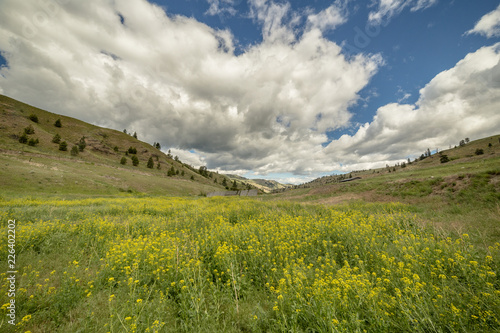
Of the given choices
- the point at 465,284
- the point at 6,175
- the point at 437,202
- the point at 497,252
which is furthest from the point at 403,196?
the point at 6,175

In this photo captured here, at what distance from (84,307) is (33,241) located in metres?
5.02

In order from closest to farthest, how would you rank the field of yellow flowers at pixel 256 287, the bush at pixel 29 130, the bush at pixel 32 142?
the field of yellow flowers at pixel 256 287 < the bush at pixel 32 142 < the bush at pixel 29 130

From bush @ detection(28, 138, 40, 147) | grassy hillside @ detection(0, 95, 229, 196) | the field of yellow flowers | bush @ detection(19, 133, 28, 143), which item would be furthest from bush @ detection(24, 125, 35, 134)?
the field of yellow flowers

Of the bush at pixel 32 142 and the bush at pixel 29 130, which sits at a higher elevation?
the bush at pixel 29 130

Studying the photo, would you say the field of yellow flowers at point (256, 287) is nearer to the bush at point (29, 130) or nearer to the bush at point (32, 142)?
the bush at point (32, 142)

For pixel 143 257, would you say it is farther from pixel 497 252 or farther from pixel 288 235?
pixel 497 252

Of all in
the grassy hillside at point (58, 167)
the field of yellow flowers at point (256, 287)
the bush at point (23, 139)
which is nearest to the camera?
the field of yellow flowers at point (256, 287)

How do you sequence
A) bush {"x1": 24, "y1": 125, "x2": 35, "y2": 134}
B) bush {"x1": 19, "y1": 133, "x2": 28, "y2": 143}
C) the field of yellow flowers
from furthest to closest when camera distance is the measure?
bush {"x1": 24, "y1": 125, "x2": 35, "y2": 134}
bush {"x1": 19, "y1": 133, "x2": 28, "y2": 143}
the field of yellow flowers

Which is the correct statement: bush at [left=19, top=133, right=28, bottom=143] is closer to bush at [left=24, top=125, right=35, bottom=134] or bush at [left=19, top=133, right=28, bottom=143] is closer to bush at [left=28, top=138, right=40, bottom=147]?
bush at [left=28, top=138, right=40, bottom=147]

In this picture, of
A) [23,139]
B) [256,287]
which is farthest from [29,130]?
[256,287]

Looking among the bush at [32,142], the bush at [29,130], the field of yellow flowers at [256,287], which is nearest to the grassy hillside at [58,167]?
the bush at [32,142]

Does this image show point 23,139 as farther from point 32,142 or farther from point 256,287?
point 256,287

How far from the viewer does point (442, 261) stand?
14.7 feet

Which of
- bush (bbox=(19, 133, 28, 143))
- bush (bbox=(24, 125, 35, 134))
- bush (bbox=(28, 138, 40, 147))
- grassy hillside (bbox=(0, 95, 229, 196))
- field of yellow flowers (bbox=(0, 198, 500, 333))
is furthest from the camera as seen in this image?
bush (bbox=(24, 125, 35, 134))
